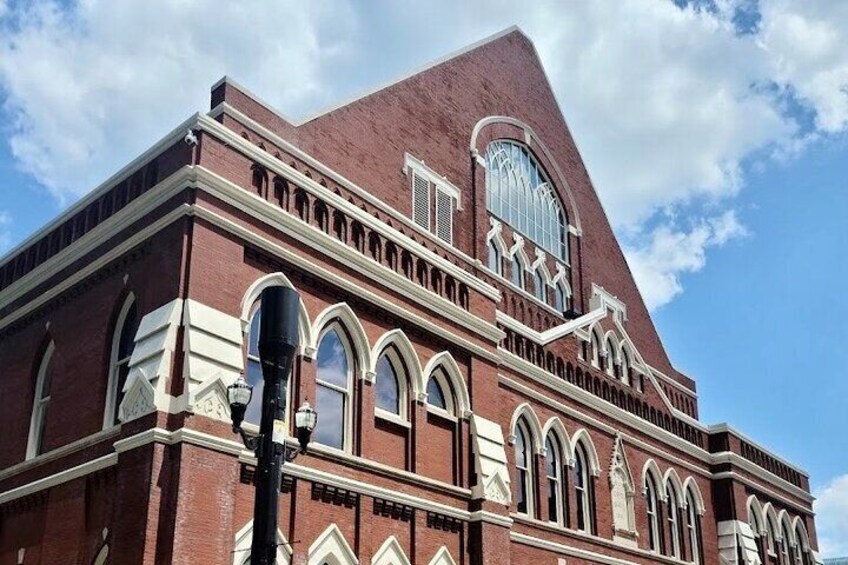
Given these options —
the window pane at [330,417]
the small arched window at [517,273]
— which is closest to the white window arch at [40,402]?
the window pane at [330,417]

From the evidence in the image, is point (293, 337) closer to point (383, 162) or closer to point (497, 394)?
point (497, 394)

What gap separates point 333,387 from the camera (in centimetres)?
1755

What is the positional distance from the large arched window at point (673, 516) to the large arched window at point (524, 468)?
707cm

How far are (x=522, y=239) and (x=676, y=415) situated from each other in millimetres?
7419

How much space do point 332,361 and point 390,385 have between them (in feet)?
5.59

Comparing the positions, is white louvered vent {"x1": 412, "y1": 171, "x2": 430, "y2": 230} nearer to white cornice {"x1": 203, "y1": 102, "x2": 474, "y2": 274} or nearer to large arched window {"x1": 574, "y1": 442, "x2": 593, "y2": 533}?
white cornice {"x1": 203, "y1": 102, "x2": 474, "y2": 274}

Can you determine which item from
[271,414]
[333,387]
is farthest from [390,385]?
[271,414]

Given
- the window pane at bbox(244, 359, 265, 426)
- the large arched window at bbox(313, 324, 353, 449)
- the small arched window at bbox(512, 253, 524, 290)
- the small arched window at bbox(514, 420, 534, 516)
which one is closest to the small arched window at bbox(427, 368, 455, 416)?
the large arched window at bbox(313, 324, 353, 449)

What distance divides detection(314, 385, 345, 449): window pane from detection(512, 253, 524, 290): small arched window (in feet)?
37.3

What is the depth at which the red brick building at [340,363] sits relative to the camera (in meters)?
14.8

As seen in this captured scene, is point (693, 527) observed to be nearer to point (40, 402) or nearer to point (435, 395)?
point (435, 395)

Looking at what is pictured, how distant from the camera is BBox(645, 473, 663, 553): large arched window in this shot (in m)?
27.4

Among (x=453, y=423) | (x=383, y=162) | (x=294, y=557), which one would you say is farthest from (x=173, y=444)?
(x=383, y=162)

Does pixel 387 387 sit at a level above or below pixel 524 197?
below
